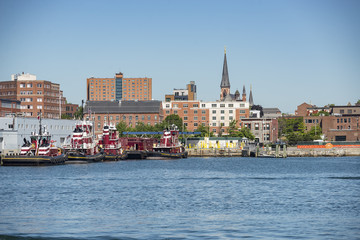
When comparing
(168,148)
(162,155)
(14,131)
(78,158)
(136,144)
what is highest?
(14,131)

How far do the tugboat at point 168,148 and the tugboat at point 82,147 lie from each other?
2342 cm

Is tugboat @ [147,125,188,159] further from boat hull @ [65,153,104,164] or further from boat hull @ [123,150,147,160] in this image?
boat hull @ [65,153,104,164]

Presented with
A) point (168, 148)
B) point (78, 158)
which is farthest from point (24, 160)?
point (168, 148)

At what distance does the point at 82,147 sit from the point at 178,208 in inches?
3365

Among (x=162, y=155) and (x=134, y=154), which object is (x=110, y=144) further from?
(x=162, y=155)

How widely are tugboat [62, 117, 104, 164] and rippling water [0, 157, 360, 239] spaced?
154 feet

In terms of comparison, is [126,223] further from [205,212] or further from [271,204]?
[271,204]

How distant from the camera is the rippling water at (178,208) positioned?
43.0m

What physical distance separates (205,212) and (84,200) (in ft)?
48.9

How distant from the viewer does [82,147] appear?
137500 mm

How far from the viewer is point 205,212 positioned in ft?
173

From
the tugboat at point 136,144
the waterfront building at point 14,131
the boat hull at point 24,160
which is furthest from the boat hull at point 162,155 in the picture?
the boat hull at point 24,160

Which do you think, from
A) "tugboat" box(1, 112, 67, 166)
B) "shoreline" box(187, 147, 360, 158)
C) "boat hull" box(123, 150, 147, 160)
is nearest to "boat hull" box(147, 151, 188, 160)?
"boat hull" box(123, 150, 147, 160)

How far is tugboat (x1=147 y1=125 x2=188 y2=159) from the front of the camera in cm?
16238
